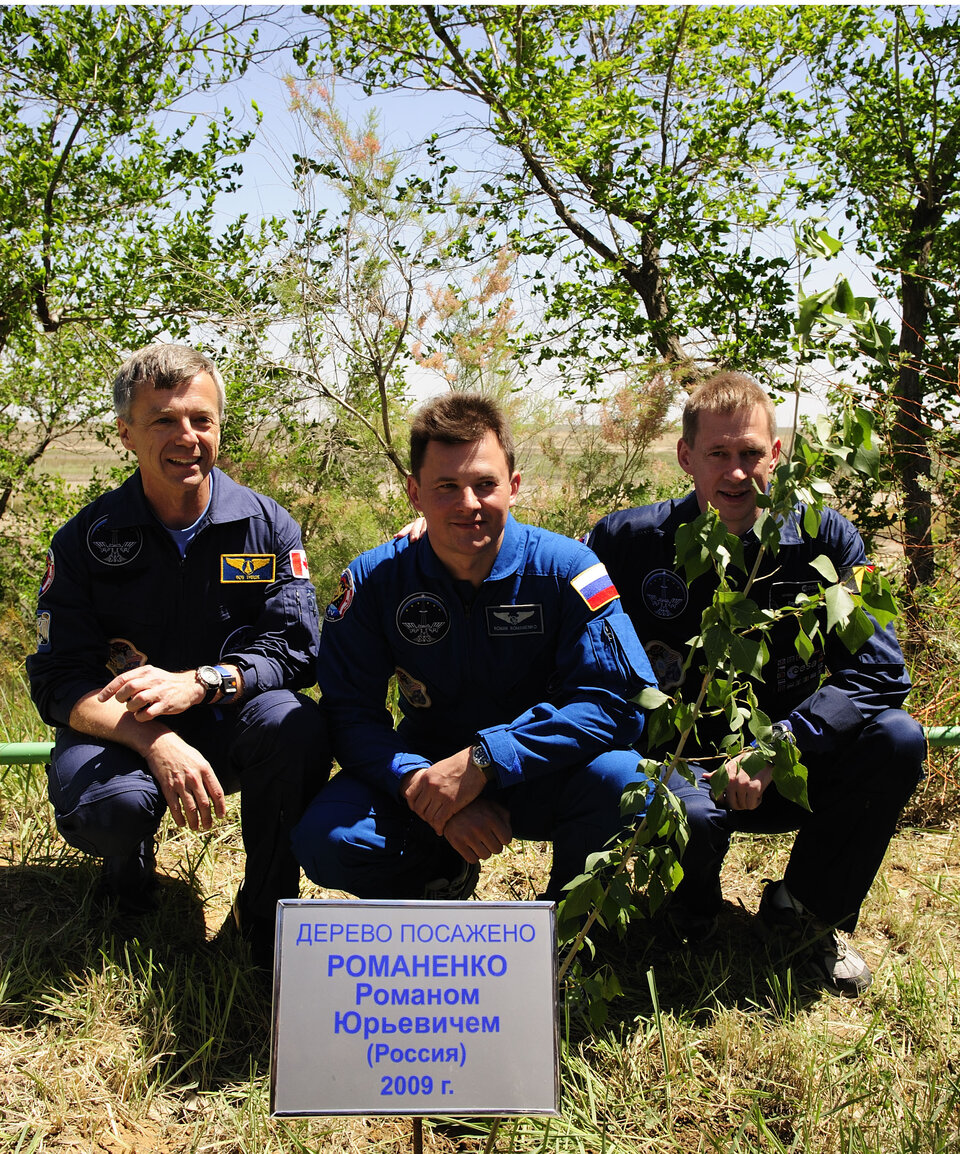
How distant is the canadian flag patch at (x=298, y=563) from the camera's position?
112 inches

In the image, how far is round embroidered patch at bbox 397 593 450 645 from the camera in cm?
253

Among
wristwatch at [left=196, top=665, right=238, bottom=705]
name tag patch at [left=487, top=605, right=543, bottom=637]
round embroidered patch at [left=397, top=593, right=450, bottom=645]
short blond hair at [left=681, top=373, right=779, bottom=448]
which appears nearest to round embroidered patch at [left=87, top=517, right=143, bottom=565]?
wristwatch at [left=196, top=665, right=238, bottom=705]

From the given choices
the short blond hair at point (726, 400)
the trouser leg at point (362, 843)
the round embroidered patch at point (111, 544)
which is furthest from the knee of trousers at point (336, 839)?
the short blond hair at point (726, 400)

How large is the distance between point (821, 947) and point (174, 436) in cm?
220

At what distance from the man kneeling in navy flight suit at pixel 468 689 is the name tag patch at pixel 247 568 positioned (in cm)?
31

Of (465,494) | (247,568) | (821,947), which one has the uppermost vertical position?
(465,494)

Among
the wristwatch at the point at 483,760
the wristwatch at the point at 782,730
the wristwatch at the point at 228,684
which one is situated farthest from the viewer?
the wristwatch at the point at 228,684

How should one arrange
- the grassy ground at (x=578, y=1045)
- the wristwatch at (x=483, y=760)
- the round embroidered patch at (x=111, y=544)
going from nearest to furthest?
the grassy ground at (x=578, y=1045) → the wristwatch at (x=483, y=760) → the round embroidered patch at (x=111, y=544)

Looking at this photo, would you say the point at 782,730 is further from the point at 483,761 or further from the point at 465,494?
the point at 465,494

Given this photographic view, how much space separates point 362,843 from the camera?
2.32 metres

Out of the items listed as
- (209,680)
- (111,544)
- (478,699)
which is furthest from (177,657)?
(478,699)

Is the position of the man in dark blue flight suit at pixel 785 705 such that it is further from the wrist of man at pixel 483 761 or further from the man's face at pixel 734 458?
the wrist of man at pixel 483 761

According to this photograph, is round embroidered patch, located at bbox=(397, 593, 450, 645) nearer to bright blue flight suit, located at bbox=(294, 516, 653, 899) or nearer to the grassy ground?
bright blue flight suit, located at bbox=(294, 516, 653, 899)

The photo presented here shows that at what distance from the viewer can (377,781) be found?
239 centimetres
